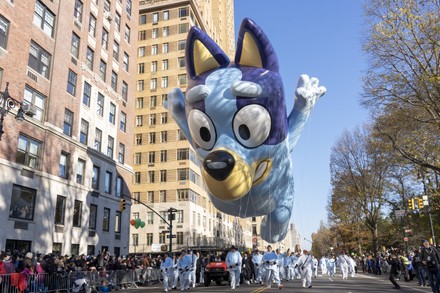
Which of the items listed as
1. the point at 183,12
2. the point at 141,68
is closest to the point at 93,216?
the point at 141,68

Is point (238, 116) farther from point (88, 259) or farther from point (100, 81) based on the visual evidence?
point (100, 81)

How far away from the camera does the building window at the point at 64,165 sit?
83.5 ft

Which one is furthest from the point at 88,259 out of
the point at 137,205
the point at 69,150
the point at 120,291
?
the point at 137,205

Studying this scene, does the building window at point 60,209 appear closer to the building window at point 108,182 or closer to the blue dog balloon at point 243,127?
the building window at point 108,182

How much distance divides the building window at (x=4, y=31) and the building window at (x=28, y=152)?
4.87 metres

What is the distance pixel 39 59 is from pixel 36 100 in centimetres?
250

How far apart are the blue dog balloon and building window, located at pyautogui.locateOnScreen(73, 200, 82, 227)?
67.5 feet

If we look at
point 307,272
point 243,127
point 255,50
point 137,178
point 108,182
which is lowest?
point 307,272

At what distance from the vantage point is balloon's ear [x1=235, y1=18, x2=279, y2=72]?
7535 mm

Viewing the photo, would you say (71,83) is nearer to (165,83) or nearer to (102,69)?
(102,69)

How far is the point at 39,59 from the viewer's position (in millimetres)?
23625

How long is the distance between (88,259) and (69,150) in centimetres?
803

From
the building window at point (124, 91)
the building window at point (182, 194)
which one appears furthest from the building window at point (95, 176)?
the building window at point (182, 194)

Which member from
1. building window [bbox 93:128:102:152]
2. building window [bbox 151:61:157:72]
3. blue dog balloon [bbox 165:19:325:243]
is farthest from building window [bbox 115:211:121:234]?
building window [bbox 151:61:157:72]
